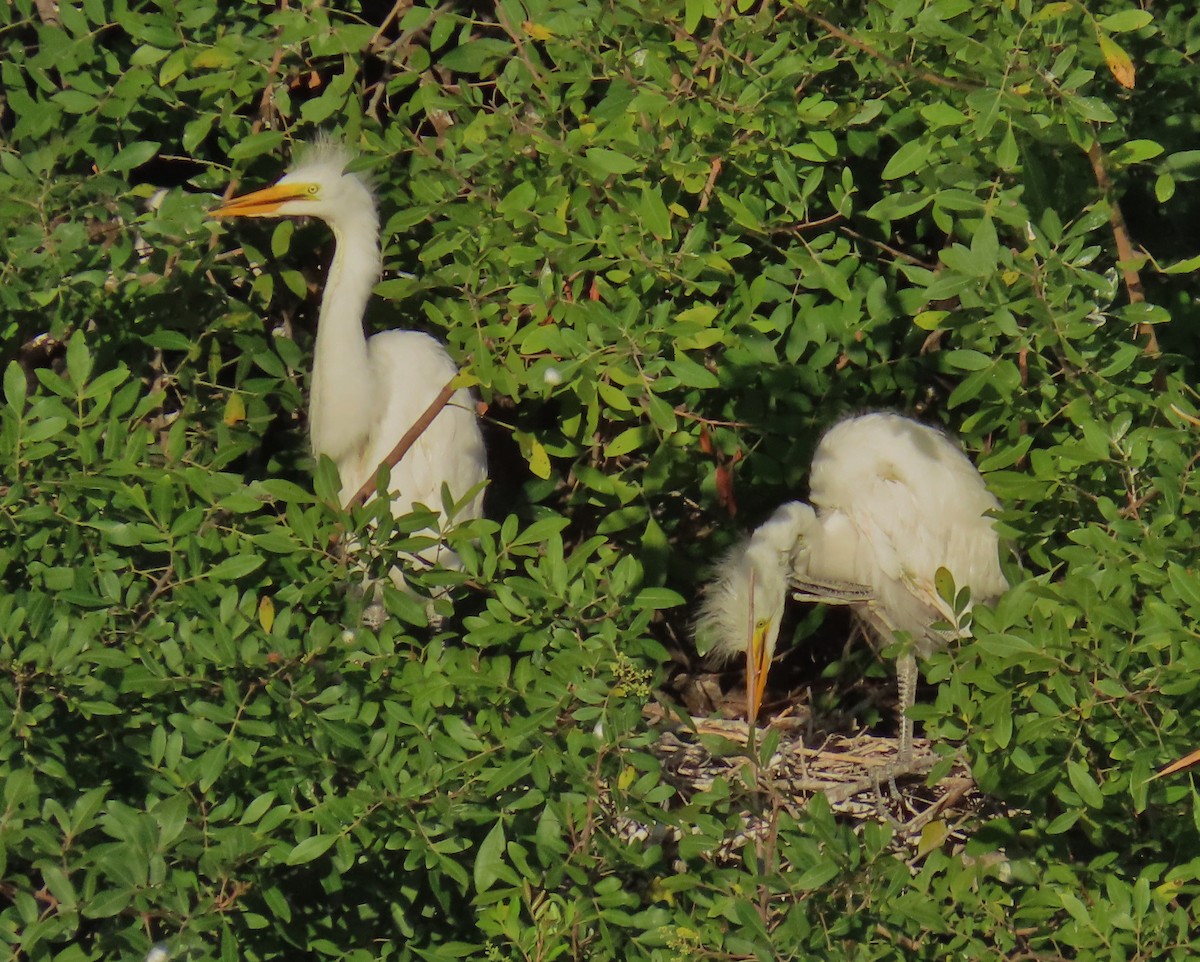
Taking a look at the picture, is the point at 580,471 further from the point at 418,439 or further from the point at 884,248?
the point at 884,248

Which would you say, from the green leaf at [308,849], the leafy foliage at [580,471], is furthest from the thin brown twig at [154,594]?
the green leaf at [308,849]

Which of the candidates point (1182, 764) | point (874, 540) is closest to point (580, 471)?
point (874, 540)

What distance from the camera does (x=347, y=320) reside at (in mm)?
3914

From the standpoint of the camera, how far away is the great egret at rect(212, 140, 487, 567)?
3840 millimetres

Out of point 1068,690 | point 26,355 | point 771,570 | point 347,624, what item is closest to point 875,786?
point 771,570

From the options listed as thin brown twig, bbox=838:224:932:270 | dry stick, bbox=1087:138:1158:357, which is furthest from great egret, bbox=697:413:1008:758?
dry stick, bbox=1087:138:1158:357

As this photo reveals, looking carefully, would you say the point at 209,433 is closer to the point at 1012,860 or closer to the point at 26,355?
the point at 26,355

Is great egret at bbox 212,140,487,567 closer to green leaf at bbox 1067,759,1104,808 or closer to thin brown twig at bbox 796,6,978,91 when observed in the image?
thin brown twig at bbox 796,6,978,91

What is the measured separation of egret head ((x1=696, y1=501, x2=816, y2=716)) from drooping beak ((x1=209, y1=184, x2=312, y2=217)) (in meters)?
1.33

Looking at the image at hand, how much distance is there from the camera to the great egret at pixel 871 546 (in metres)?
3.97

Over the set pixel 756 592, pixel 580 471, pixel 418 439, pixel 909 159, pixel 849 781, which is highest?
pixel 909 159

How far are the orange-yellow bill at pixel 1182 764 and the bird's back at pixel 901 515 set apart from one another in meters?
1.40

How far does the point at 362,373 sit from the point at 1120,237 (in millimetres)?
1745

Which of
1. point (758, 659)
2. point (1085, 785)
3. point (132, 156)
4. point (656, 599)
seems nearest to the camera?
point (1085, 785)
